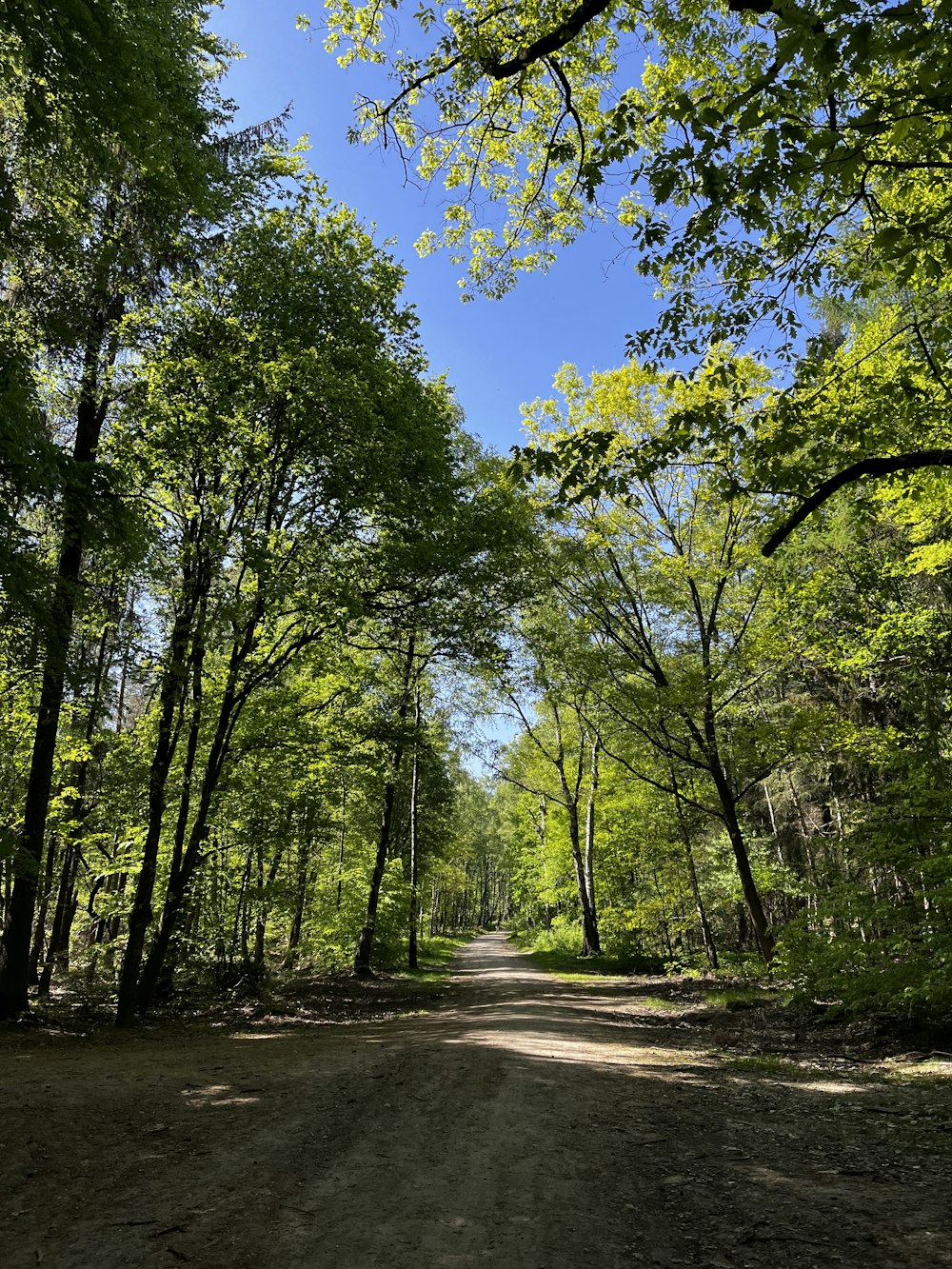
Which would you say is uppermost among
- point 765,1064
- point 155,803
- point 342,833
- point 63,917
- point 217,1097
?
point 155,803

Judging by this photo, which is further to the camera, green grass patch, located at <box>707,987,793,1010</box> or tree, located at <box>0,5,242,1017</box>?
green grass patch, located at <box>707,987,793,1010</box>

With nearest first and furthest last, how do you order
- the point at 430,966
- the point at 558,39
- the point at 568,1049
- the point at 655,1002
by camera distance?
the point at 558,39 < the point at 568,1049 < the point at 655,1002 < the point at 430,966

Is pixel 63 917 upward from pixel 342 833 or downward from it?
downward

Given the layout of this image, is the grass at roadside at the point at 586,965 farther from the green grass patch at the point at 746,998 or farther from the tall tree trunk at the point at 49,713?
the tall tree trunk at the point at 49,713

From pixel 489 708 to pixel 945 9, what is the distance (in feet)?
66.6

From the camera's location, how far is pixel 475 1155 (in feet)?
15.8

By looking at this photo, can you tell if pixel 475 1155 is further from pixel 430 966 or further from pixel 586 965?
pixel 430 966

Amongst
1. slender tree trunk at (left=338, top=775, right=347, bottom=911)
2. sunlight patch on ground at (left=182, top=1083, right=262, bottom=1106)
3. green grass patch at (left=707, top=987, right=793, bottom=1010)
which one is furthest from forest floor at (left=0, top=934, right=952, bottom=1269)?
slender tree trunk at (left=338, top=775, right=347, bottom=911)

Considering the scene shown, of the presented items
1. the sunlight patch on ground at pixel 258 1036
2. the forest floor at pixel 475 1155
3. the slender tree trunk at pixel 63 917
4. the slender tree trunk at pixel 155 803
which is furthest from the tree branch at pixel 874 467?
the slender tree trunk at pixel 63 917

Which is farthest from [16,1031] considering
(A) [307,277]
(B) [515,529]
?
(A) [307,277]

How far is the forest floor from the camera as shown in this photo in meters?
3.39

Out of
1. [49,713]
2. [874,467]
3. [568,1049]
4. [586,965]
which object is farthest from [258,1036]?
[586,965]

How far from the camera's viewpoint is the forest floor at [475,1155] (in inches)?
133

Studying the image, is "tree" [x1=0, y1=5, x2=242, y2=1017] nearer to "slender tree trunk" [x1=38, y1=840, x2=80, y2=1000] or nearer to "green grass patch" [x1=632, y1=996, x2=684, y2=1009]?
"slender tree trunk" [x1=38, y1=840, x2=80, y2=1000]
